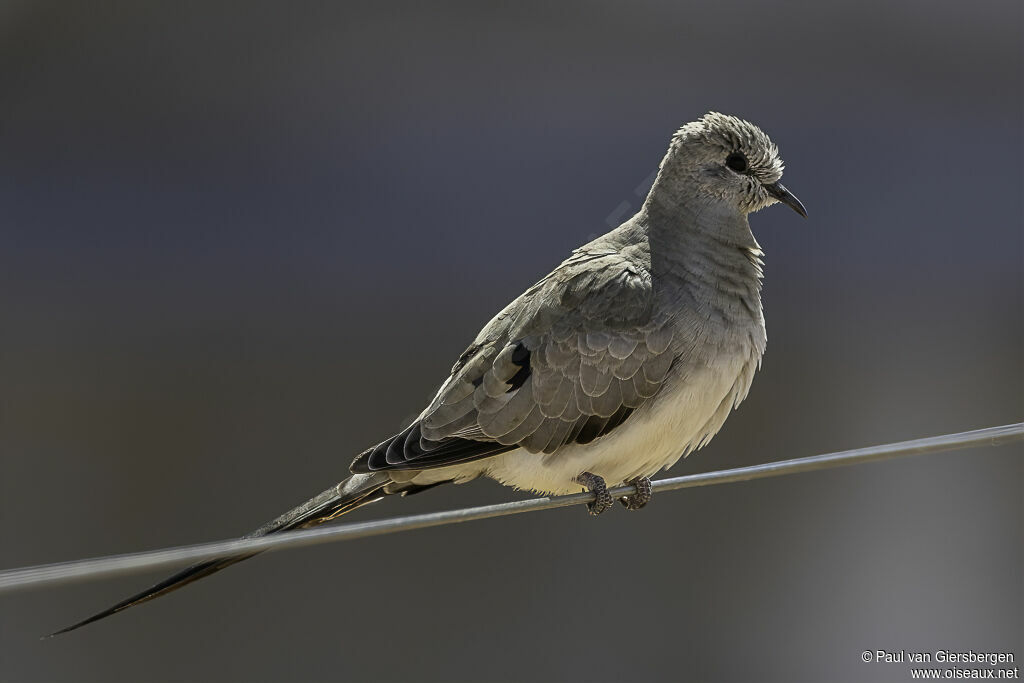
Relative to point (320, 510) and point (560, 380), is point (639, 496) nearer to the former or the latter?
point (560, 380)

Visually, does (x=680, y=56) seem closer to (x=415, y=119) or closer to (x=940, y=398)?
(x=415, y=119)

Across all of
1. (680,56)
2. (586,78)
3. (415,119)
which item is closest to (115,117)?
(415,119)

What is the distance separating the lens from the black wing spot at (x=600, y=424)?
127 inches

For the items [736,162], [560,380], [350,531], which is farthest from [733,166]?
[350,531]

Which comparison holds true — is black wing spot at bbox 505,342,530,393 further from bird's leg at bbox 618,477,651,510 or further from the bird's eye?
the bird's eye

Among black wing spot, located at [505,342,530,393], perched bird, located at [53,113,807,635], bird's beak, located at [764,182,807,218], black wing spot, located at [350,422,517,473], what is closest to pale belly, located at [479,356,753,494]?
perched bird, located at [53,113,807,635]

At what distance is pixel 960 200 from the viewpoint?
8391 millimetres

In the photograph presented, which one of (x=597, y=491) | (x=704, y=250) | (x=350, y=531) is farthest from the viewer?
(x=704, y=250)

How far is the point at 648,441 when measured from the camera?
3215mm

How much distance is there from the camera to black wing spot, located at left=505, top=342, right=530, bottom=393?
10.7ft

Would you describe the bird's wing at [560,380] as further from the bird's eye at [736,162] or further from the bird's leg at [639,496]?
the bird's eye at [736,162]

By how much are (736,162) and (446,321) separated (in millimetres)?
3952

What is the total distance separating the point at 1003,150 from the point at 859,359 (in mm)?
2443

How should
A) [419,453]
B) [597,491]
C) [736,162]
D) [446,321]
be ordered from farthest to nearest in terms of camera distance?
[446,321], [736,162], [419,453], [597,491]
